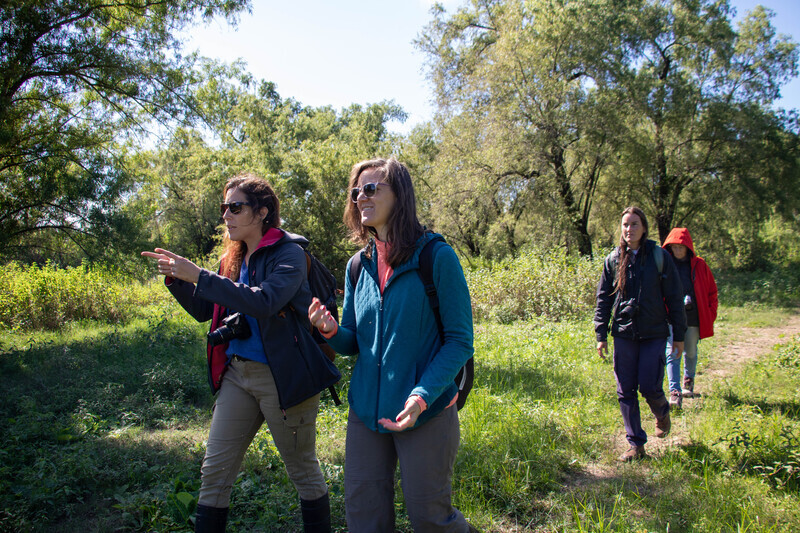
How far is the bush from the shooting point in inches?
432

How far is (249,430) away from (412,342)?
1200 mm

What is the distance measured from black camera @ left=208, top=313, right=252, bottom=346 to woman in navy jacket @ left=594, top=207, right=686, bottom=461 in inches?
123

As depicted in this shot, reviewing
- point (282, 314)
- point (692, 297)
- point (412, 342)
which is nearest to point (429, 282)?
point (412, 342)

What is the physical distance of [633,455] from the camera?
13.6 feet

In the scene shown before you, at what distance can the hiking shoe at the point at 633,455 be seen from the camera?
4152 millimetres

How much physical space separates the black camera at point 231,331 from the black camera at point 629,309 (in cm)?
311

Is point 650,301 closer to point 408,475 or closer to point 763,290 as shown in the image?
point 408,475

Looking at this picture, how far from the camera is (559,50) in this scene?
59.1ft

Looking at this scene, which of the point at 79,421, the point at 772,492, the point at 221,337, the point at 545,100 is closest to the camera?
the point at 221,337

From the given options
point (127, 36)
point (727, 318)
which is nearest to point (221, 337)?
point (127, 36)

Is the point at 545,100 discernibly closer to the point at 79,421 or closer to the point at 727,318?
the point at 727,318

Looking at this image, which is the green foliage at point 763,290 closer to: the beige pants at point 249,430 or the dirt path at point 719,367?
the dirt path at point 719,367

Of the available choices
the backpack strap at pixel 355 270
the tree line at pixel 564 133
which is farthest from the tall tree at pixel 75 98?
the backpack strap at pixel 355 270

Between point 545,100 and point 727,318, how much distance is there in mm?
9245
